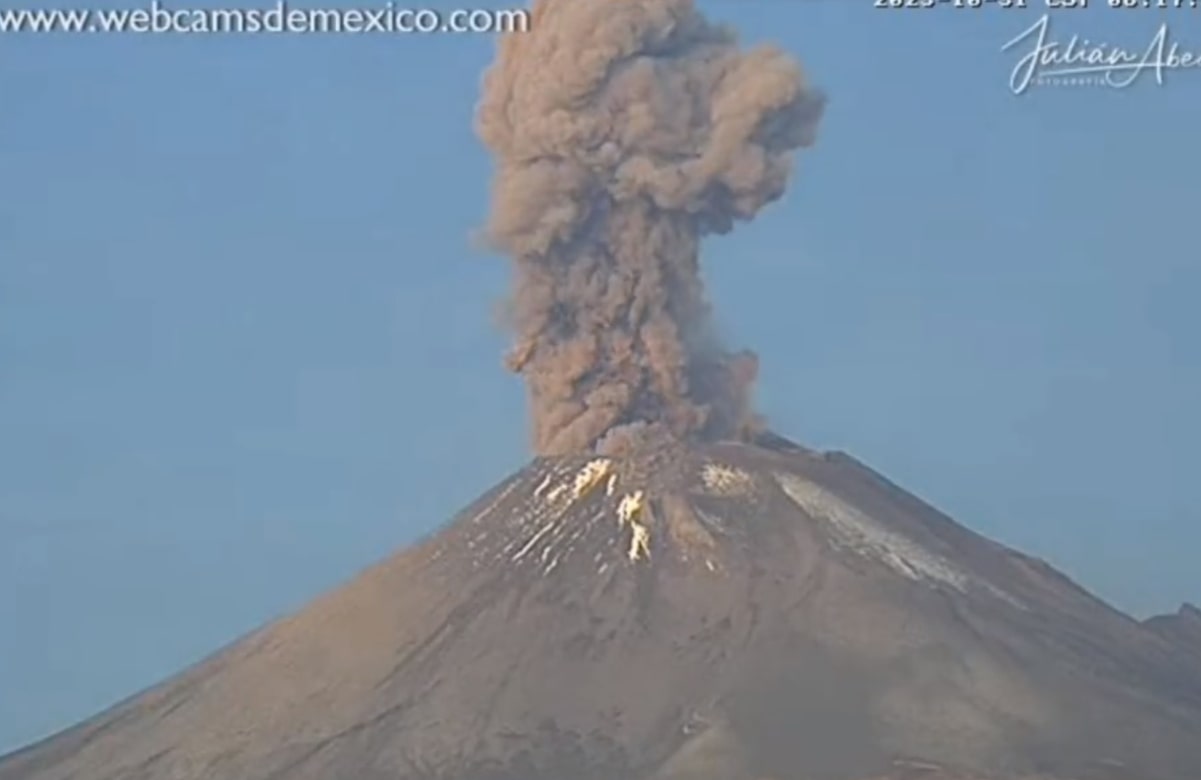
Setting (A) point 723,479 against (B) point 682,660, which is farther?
(A) point 723,479

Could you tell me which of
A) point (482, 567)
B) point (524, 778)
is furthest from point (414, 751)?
point (482, 567)

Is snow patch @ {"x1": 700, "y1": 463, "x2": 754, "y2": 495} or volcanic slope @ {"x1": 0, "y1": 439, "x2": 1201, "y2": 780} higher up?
snow patch @ {"x1": 700, "y1": 463, "x2": 754, "y2": 495}

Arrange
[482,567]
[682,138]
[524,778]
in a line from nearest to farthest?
[524,778] → [682,138] → [482,567]

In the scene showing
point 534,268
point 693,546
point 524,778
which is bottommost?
point 524,778

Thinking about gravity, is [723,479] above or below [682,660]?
above

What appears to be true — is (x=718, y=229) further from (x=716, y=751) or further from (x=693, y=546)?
(x=716, y=751)
